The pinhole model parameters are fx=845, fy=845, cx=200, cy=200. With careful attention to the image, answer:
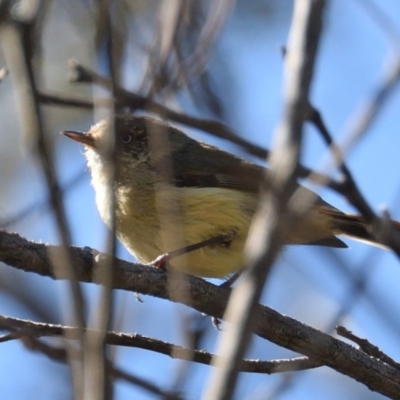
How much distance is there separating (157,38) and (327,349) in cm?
160

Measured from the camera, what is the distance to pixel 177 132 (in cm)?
615

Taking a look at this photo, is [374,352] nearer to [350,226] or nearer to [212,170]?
[350,226]

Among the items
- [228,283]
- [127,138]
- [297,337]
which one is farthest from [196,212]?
[297,337]

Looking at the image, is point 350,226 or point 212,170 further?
point 212,170

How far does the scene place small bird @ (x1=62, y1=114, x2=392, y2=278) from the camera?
4.90 metres

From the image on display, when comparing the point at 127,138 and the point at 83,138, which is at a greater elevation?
the point at 127,138

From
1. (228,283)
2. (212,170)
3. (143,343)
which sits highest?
(212,170)

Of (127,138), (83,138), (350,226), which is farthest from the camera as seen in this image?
(127,138)

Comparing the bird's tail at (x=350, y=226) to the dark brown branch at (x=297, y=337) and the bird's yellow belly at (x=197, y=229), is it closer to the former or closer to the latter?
the bird's yellow belly at (x=197, y=229)

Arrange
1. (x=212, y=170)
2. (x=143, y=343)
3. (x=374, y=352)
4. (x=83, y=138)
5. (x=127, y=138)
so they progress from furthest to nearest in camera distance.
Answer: (x=127, y=138) < (x=212, y=170) < (x=83, y=138) < (x=374, y=352) < (x=143, y=343)

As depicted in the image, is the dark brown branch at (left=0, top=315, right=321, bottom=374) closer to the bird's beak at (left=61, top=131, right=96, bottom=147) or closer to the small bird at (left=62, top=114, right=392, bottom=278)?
the small bird at (left=62, top=114, right=392, bottom=278)

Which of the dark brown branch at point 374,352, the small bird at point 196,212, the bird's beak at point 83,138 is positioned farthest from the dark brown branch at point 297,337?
the bird's beak at point 83,138

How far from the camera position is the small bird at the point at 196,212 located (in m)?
4.90

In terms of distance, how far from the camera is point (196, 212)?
16.5ft
